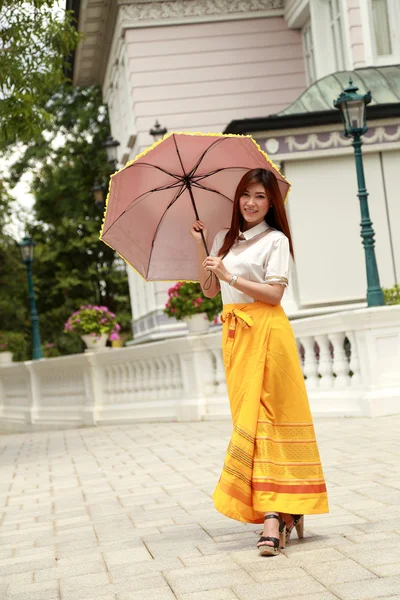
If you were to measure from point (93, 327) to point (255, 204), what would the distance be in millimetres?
13543

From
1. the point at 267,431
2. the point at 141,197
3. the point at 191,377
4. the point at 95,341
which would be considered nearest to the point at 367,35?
the point at 95,341

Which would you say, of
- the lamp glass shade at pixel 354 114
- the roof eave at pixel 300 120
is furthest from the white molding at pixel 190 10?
the lamp glass shade at pixel 354 114

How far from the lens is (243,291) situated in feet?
18.6

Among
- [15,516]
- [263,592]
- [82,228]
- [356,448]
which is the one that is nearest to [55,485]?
[15,516]

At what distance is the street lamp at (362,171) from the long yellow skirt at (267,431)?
7131mm

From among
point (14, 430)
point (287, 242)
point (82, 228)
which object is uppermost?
point (82, 228)

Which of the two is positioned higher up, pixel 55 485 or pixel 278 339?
pixel 278 339

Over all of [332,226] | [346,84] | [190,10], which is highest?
[190,10]

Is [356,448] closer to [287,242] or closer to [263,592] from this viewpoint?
[287,242]

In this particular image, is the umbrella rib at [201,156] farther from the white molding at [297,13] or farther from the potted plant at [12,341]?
the potted plant at [12,341]

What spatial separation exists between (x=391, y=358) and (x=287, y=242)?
6.32 metres

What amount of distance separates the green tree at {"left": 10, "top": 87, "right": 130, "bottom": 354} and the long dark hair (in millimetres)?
28632

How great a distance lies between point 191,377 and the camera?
49.8ft

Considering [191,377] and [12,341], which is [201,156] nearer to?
[191,377]
